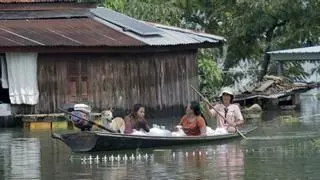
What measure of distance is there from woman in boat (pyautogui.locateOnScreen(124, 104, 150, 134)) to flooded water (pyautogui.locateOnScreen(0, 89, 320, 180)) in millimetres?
703

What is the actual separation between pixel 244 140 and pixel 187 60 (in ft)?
34.1

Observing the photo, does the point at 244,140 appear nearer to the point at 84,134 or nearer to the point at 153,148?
the point at 153,148

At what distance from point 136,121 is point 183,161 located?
9.10 ft

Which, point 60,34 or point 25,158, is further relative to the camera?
point 60,34

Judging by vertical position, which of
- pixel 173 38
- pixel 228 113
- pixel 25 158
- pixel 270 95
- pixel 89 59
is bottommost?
pixel 25 158

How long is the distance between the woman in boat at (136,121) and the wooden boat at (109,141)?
568 mm

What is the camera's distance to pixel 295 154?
19.4m

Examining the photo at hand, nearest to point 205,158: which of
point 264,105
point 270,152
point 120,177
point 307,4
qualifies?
point 270,152

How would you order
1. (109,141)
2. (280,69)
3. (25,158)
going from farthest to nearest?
(280,69) < (25,158) < (109,141)

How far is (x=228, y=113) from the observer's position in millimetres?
22047

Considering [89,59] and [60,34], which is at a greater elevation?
[60,34]

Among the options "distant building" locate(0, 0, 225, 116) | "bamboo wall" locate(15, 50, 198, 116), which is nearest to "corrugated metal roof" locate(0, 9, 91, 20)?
"distant building" locate(0, 0, 225, 116)

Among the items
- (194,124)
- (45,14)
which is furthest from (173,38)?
(194,124)

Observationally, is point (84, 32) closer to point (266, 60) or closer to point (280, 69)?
point (266, 60)
